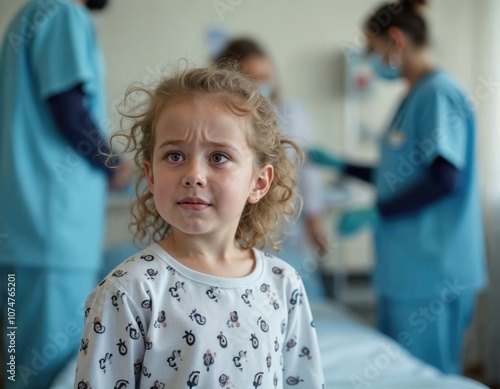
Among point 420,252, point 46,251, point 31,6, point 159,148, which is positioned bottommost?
point 420,252

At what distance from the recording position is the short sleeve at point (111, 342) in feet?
2.66

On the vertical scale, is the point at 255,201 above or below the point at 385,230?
above

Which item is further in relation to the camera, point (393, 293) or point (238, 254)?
point (393, 293)

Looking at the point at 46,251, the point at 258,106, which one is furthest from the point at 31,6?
the point at 258,106

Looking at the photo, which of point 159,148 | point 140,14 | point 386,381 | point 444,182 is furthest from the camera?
point 140,14

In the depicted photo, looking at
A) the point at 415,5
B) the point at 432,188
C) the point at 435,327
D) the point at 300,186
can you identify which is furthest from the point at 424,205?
the point at 300,186

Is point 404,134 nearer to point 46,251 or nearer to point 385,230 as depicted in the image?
point 385,230

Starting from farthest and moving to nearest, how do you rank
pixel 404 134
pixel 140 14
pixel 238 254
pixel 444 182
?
pixel 140 14
pixel 404 134
pixel 444 182
pixel 238 254

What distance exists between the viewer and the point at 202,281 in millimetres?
899

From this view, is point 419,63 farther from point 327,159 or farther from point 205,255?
point 205,255

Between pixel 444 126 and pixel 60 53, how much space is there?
3.60 feet

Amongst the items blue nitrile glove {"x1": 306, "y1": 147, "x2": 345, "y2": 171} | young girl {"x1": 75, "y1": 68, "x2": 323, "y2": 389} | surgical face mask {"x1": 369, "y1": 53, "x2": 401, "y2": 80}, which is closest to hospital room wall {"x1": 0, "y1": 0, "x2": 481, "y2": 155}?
blue nitrile glove {"x1": 306, "y1": 147, "x2": 345, "y2": 171}

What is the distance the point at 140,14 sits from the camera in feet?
9.21

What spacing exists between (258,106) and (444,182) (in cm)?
96
